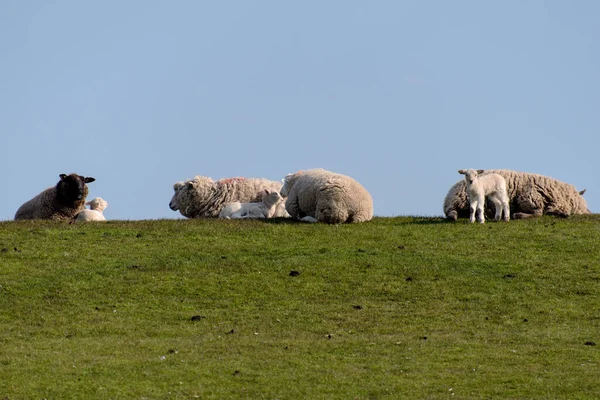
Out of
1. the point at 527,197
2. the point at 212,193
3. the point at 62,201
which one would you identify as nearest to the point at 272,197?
the point at 212,193

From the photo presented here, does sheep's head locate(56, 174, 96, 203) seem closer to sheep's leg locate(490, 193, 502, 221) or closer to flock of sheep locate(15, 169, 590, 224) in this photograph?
flock of sheep locate(15, 169, 590, 224)

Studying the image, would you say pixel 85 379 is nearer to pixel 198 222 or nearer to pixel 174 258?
pixel 174 258

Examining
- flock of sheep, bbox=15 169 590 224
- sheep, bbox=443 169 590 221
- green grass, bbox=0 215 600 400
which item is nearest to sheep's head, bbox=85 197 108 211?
flock of sheep, bbox=15 169 590 224

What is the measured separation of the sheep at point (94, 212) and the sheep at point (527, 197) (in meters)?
8.77

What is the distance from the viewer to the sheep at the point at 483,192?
84.2ft

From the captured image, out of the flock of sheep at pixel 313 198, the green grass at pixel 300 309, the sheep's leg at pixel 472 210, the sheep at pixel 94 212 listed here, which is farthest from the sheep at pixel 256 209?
the sheep's leg at pixel 472 210

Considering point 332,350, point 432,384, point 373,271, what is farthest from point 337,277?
point 432,384

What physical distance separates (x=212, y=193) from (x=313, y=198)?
3.76m

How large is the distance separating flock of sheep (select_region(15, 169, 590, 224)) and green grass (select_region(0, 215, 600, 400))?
0.65m

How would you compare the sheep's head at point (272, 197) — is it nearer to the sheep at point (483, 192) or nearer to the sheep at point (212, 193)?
the sheep at point (212, 193)

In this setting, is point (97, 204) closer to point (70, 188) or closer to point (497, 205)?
point (70, 188)

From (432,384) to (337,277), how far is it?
6942mm

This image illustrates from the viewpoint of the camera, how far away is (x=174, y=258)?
75.7 feet

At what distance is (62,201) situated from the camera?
29.0m
